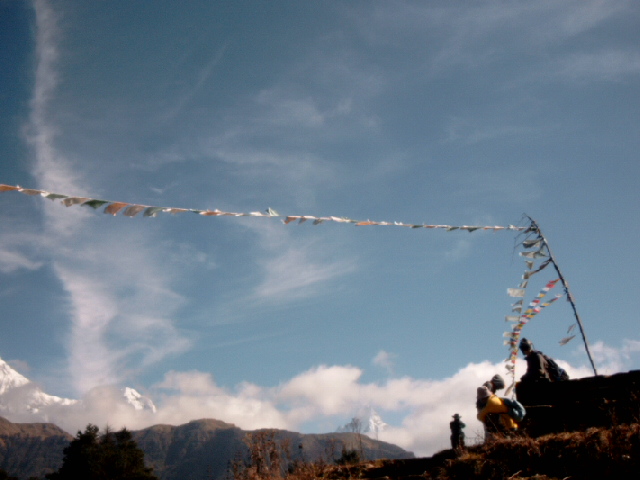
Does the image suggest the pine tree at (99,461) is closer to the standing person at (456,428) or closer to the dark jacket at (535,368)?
the standing person at (456,428)

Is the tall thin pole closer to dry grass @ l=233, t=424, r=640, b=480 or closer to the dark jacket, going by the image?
the dark jacket

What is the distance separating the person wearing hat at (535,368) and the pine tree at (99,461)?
96.0ft

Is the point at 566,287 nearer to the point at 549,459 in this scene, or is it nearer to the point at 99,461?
the point at 549,459

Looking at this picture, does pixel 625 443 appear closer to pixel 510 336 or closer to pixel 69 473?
pixel 510 336

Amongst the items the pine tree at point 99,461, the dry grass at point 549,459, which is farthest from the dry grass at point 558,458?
the pine tree at point 99,461

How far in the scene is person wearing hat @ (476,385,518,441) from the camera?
7.66 meters

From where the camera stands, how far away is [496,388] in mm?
9000

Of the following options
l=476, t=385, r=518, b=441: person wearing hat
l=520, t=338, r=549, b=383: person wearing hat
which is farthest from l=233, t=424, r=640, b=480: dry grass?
l=520, t=338, r=549, b=383: person wearing hat

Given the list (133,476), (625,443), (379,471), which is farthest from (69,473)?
(625,443)

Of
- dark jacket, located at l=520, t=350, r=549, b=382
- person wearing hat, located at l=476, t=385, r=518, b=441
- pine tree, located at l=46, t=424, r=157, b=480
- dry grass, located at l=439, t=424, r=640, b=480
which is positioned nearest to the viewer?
dry grass, located at l=439, t=424, r=640, b=480

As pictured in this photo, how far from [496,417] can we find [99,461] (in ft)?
105

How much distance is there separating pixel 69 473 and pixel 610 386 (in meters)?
37.1

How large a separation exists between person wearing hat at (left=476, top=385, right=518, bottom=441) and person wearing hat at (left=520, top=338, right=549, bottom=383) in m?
2.05

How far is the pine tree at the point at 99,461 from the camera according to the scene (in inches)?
1188
